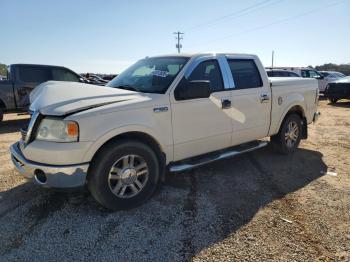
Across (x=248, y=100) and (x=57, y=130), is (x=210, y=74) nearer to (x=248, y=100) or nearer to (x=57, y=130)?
(x=248, y=100)

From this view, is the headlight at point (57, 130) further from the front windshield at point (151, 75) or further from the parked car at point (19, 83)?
the parked car at point (19, 83)

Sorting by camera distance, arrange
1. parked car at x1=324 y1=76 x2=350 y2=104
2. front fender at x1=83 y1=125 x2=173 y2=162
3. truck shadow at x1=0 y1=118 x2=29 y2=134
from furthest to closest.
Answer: parked car at x1=324 y1=76 x2=350 y2=104 < truck shadow at x1=0 y1=118 x2=29 y2=134 < front fender at x1=83 y1=125 x2=173 y2=162

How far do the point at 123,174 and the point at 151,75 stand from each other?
59.3 inches

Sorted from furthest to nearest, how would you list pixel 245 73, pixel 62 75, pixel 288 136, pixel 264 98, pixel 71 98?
pixel 62 75 < pixel 288 136 < pixel 264 98 < pixel 245 73 < pixel 71 98

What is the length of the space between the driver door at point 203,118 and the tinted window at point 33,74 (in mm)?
7204

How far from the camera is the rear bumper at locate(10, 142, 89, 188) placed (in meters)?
3.31

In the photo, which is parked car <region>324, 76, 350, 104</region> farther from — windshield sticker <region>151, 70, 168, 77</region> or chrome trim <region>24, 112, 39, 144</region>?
chrome trim <region>24, 112, 39, 144</region>

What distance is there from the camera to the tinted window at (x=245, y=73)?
16.2 feet

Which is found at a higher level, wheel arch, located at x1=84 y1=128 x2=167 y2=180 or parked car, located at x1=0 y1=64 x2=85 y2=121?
parked car, located at x1=0 y1=64 x2=85 y2=121

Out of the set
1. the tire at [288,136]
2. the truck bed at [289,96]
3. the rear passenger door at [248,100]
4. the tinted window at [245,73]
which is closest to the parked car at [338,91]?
the truck bed at [289,96]

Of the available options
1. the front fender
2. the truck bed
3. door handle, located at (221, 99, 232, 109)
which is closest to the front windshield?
the front fender

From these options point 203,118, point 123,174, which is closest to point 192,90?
point 203,118

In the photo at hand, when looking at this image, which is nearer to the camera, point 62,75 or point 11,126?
point 11,126

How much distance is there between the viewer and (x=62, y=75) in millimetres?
10547
